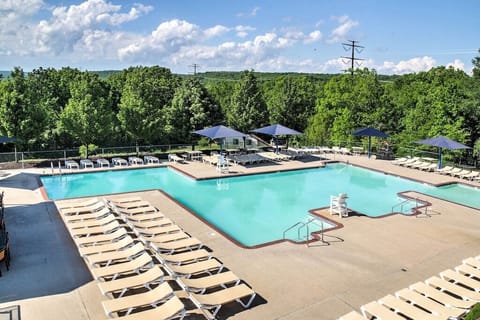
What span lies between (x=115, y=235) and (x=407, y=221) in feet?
30.8

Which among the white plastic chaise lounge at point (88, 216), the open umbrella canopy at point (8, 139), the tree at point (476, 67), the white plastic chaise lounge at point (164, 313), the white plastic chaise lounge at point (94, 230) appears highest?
the tree at point (476, 67)

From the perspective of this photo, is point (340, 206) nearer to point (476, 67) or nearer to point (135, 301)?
point (135, 301)

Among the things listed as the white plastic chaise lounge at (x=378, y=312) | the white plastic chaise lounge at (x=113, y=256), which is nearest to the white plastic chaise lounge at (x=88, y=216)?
the white plastic chaise lounge at (x=113, y=256)

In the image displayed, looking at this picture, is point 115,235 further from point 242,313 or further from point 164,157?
point 164,157

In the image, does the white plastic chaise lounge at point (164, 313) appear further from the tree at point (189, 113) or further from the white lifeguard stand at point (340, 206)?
the tree at point (189, 113)

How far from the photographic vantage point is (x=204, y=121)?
90.6ft

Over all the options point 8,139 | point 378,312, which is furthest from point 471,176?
point 8,139

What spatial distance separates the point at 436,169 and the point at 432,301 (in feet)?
51.5

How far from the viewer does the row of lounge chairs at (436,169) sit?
19.4 metres

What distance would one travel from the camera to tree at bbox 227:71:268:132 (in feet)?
93.9

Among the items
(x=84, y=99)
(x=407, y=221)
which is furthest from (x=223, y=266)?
(x=84, y=99)

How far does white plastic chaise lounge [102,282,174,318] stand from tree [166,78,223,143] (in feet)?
64.7

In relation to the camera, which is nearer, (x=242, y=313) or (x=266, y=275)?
(x=242, y=313)

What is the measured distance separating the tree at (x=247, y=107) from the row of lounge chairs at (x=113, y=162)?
857 cm
